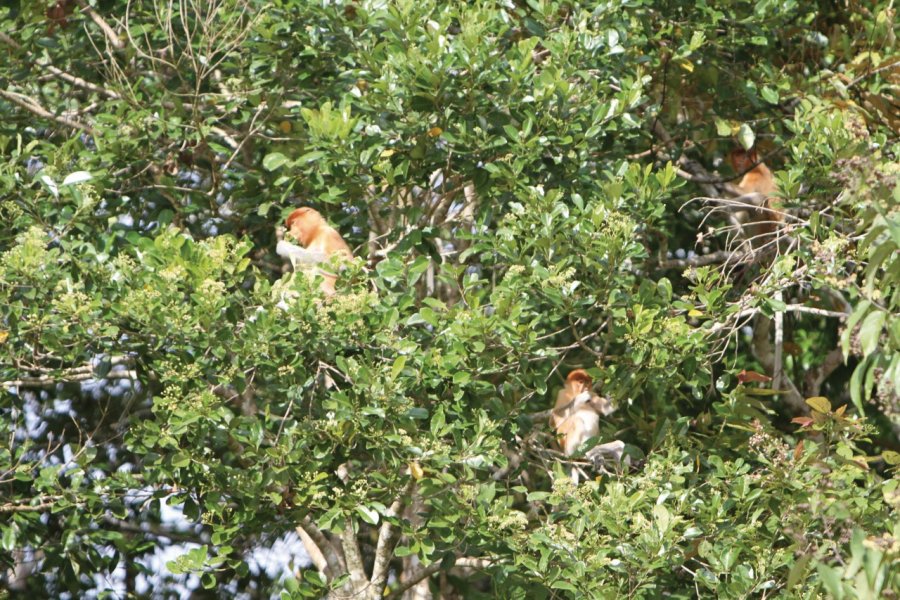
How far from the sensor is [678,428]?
16.1 feet

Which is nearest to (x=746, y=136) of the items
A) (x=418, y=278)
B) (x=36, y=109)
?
(x=418, y=278)

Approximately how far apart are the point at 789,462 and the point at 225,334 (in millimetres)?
2225

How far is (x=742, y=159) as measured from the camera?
20.9 ft

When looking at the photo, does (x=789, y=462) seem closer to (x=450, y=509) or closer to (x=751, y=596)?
(x=751, y=596)

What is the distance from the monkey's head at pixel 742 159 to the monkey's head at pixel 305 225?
2.31m

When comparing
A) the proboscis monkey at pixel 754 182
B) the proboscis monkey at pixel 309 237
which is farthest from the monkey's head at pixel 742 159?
the proboscis monkey at pixel 309 237

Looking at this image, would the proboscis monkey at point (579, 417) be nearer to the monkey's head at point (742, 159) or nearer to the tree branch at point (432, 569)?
the tree branch at point (432, 569)

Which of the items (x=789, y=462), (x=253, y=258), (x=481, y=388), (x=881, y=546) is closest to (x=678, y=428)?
(x=789, y=462)

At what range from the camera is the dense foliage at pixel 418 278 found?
4.45 metres

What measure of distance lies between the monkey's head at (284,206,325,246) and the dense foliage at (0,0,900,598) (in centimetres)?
15

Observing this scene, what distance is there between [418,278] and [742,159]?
7.29 feet

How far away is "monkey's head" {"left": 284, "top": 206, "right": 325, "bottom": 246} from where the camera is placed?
538cm

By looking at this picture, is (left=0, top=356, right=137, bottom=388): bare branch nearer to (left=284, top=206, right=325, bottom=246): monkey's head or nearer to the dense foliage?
the dense foliage

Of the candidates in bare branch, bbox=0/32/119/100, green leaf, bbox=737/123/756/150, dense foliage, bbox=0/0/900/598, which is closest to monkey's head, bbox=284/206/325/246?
dense foliage, bbox=0/0/900/598
